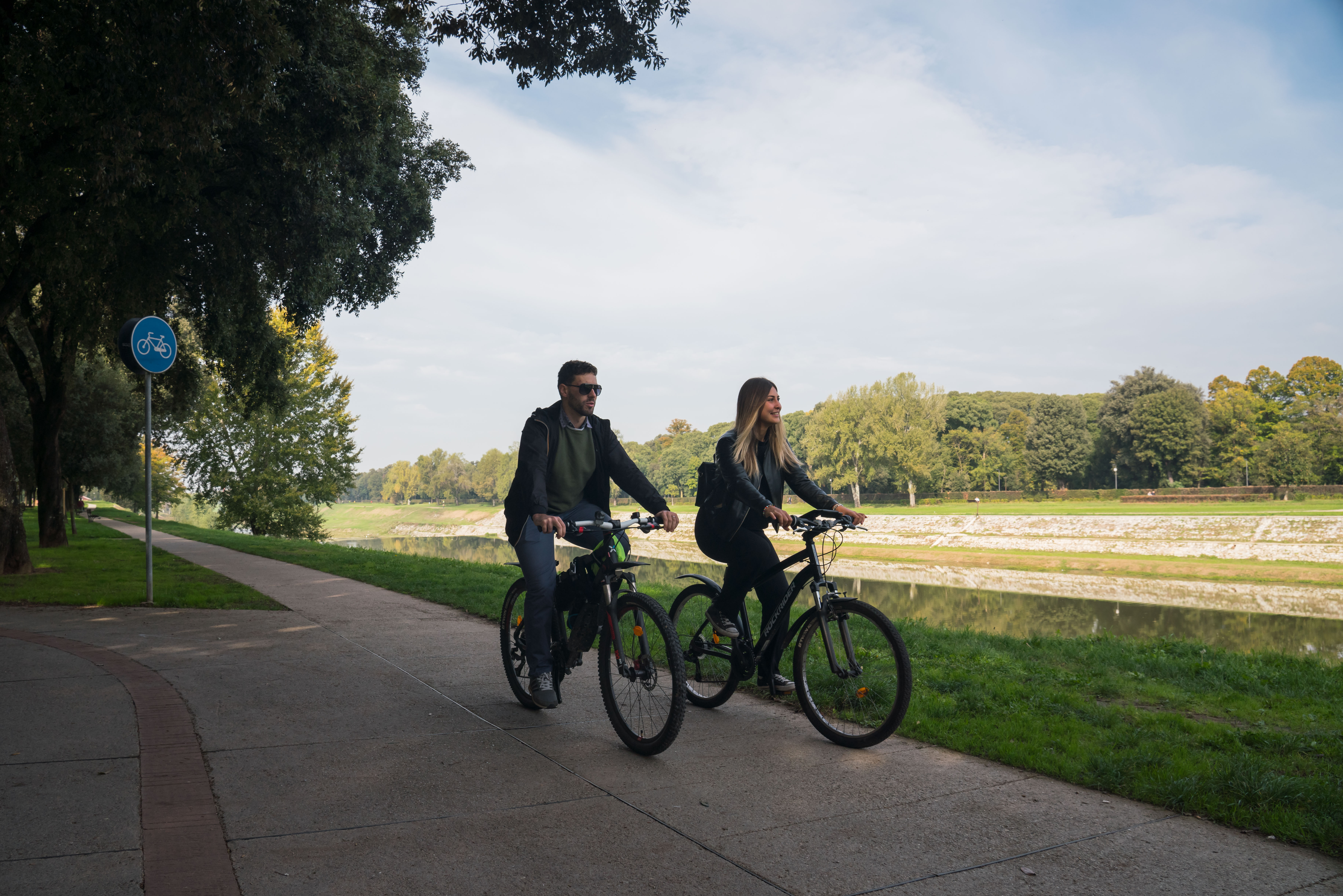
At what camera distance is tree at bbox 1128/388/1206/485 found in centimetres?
6700

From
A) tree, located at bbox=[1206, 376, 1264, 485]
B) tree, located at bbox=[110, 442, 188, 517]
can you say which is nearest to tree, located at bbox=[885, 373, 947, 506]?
tree, located at bbox=[1206, 376, 1264, 485]

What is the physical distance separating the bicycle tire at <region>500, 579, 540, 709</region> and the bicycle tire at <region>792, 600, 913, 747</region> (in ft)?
5.60

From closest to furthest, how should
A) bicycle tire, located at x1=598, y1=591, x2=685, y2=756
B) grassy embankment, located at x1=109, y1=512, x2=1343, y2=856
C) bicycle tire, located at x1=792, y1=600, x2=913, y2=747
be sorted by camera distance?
grassy embankment, located at x1=109, y1=512, x2=1343, y2=856, bicycle tire, located at x1=598, y1=591, x2=685, y2=756, bicycle tire, located at x1=792, y1=600, x2=913, y2=747

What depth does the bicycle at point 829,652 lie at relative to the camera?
14.2 feet

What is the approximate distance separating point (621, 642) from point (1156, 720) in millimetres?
3116

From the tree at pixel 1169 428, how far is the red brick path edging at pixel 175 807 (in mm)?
75631

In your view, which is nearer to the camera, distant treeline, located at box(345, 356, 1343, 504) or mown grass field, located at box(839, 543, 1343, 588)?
mown grass field, located at box(839, 543, 1343, 588)

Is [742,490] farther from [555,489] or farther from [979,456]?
[979,456]

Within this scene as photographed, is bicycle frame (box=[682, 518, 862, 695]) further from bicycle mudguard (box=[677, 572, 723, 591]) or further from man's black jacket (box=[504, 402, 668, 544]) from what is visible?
man's black jacket (box=[504, 402, 668, 544])

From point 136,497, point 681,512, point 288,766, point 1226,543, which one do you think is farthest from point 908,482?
point 288,766

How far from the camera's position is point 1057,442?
77812 mm

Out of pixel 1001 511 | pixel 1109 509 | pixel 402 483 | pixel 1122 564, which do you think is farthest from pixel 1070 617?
pixel 402 483

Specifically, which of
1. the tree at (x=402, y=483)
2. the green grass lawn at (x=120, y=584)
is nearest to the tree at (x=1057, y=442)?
the green grass lawn at (x=120, y=584)

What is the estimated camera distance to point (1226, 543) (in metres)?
32.4
